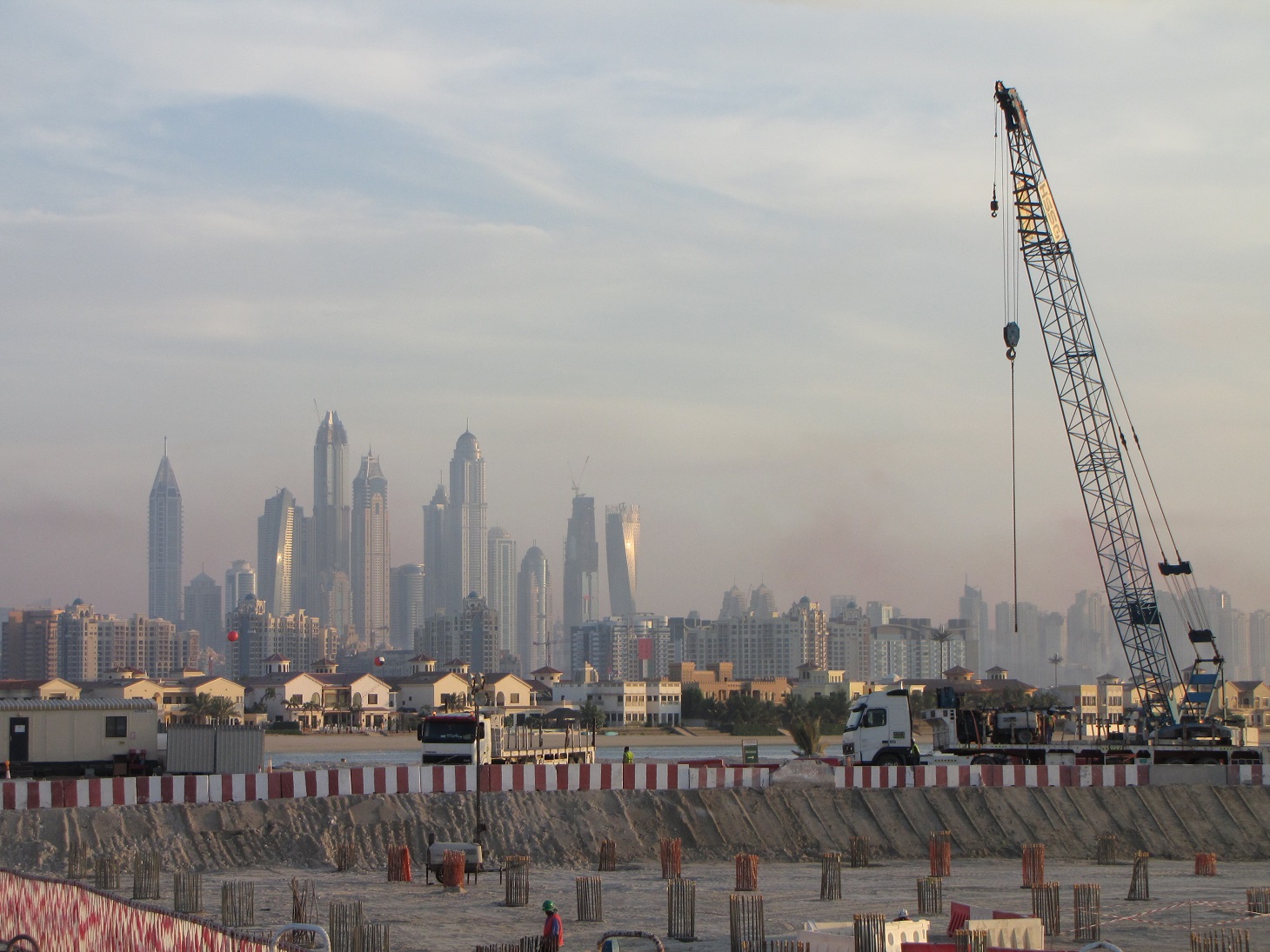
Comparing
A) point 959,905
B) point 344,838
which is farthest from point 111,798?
point 959,905

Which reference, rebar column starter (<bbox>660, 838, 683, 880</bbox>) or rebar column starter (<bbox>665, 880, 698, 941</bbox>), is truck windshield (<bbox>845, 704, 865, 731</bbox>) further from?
rebar column starter (<bbox>665, 880, 698, 941</bbox>)

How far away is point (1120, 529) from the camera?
74.2 metres

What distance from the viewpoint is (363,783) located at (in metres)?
41.6

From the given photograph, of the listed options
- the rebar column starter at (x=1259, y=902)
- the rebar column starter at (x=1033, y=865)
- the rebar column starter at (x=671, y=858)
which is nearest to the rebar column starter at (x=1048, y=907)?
the rebar column starter at (x=1259, y=902)

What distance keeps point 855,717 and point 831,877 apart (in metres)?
21.0

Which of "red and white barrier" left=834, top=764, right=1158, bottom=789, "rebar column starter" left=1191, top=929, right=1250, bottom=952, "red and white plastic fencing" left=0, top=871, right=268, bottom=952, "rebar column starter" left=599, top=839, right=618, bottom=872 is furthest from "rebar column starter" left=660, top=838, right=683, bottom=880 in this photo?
"red and white plastic fencing" left=0, top=871, right=268, bottom=952

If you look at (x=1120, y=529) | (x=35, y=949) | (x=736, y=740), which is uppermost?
(x=1120, y=529)

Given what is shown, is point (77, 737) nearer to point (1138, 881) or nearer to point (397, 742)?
point (1138, 881)

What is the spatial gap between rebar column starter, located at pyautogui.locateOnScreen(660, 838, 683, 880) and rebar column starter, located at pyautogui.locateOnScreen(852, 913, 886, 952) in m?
14.5

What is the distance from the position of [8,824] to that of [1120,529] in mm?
53542

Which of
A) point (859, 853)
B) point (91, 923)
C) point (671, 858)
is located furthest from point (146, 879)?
point (859, 853)

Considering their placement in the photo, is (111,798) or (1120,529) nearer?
(111,798)

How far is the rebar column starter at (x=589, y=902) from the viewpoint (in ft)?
99.5

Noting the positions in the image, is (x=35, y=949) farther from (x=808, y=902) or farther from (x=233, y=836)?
(x=233, y=836)
